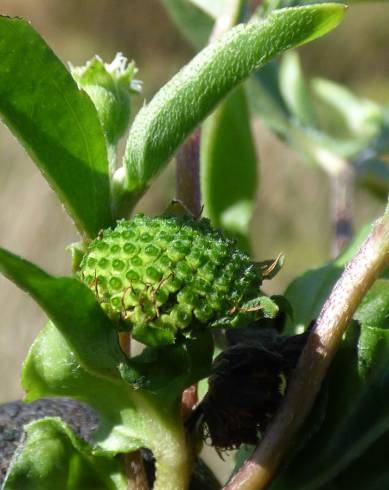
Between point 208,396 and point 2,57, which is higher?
point 2,57

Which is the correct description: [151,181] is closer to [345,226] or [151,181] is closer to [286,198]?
[345,226]

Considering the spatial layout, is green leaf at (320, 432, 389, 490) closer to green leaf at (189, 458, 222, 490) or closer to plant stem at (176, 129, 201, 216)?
green leaf at (189, 458, 222, 490)

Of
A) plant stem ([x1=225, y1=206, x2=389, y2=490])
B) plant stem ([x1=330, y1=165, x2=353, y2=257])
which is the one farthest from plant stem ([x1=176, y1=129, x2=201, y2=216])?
plant stem ([x1=330, y1=165, x2=353, y2=257])

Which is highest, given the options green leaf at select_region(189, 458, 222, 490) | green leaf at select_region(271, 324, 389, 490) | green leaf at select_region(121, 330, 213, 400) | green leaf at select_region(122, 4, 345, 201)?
green leaf at select_region(122, 4, 345, 201)

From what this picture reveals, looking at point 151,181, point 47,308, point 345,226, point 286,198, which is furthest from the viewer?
point 286,198

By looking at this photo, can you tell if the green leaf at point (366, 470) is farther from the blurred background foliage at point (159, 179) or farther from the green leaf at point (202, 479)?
the blurred background foliage at point (159, 179)

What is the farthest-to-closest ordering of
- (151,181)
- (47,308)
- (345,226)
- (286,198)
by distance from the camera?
(286,198)
(345,226)
(151,181)
(47,308)

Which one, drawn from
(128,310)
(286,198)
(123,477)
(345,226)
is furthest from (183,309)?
(286,198)
